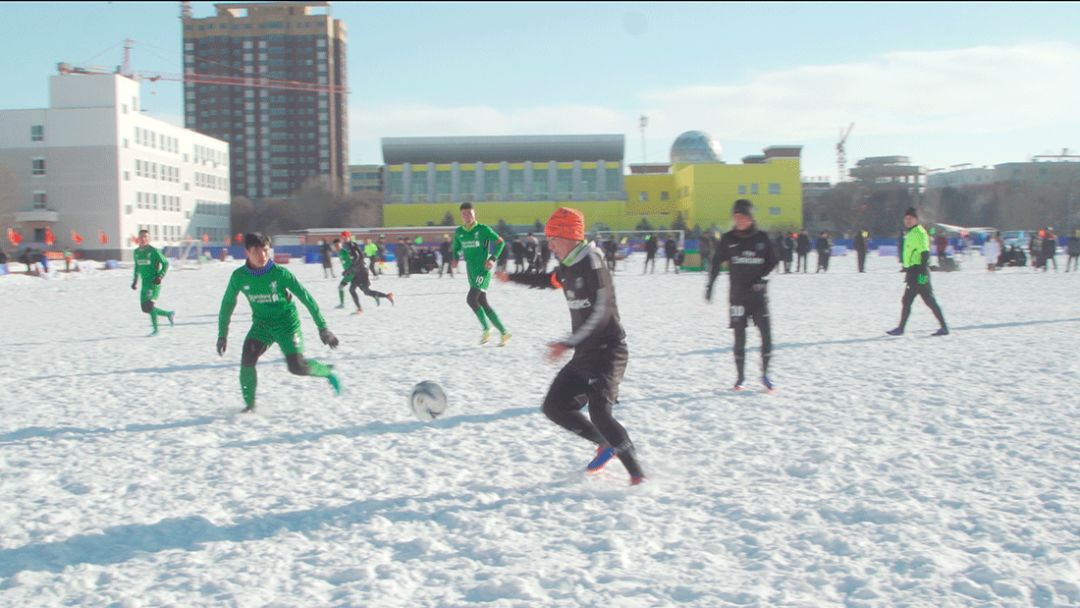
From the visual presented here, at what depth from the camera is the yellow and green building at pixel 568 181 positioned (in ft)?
275

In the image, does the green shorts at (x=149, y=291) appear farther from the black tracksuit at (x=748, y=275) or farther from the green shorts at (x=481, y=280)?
the black tracksuit at (x=748, y=275)

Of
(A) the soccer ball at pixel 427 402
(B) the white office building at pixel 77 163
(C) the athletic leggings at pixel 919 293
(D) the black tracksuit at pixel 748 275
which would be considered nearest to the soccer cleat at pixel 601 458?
(A) the soccer ball at pixel 427 402

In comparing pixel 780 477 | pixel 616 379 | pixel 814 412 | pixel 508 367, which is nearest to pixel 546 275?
pixel 616 379

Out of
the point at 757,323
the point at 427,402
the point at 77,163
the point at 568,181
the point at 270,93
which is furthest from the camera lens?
the point at 270,93

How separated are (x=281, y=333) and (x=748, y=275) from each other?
3700mm

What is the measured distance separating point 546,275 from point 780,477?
5.66 feet

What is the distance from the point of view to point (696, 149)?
3585 inches

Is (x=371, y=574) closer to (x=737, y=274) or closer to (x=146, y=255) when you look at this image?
(x=737, y=274)

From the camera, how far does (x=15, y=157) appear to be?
69.9m

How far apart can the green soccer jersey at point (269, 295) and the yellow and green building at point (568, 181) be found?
76788mm

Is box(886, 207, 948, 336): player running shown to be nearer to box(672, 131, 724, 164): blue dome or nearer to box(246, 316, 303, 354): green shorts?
box(246, 316, 303, 354): green shorts

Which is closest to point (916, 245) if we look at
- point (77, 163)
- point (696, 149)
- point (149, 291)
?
point (149, 291)

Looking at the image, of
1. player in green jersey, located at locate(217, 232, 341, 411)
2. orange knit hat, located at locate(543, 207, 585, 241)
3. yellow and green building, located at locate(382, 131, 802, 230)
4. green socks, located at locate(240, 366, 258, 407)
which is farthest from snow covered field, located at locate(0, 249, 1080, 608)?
yellow and green building, located at locate(382, 131, 802, 230)

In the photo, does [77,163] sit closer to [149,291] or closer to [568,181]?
[568,181]
